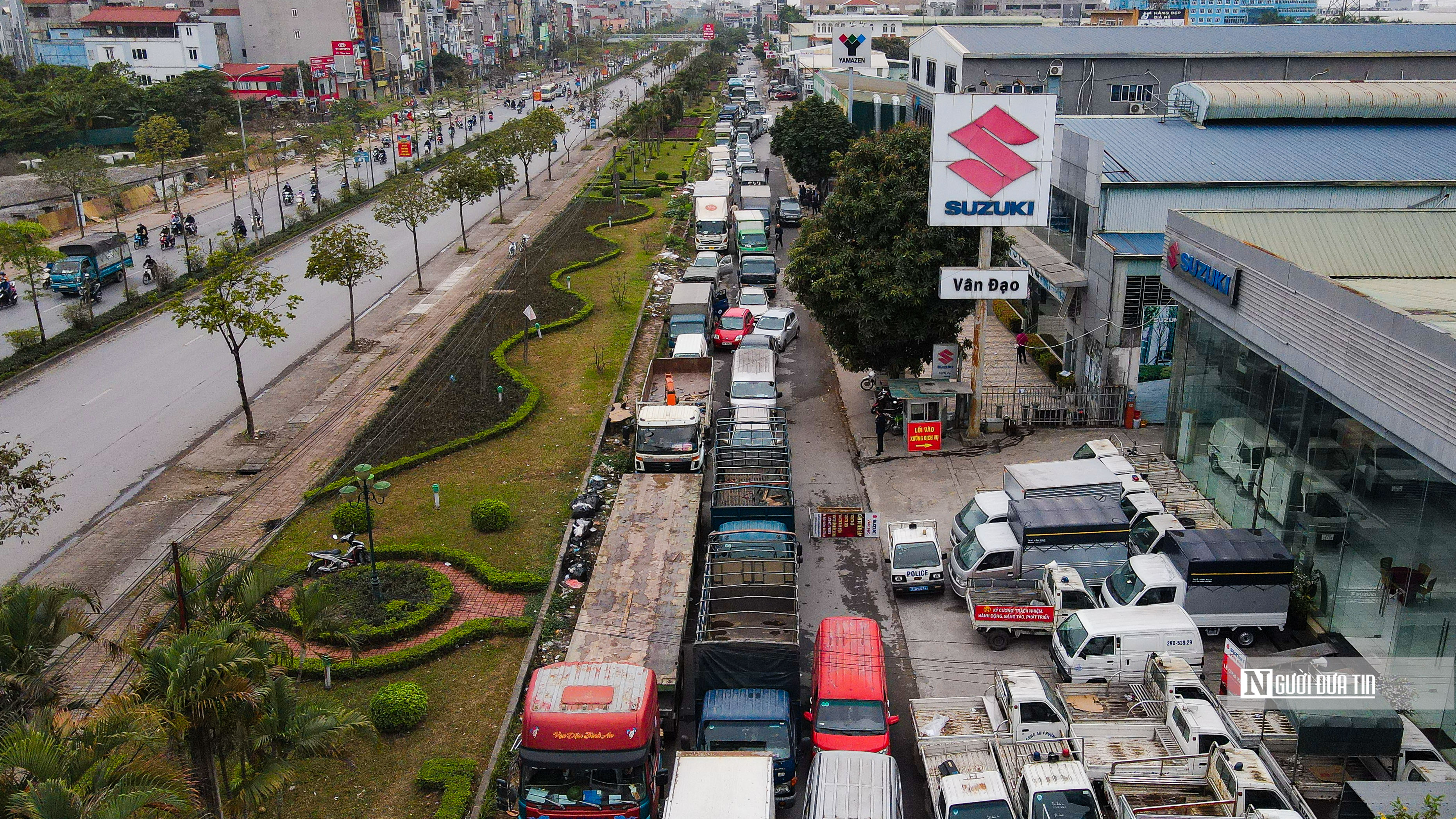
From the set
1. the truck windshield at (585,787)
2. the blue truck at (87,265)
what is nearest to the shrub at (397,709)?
the truck windshield at (585,787)

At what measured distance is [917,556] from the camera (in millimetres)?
20844

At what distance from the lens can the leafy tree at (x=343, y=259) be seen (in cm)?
3472

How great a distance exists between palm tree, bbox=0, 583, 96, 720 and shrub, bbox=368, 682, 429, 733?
4541 millimetres

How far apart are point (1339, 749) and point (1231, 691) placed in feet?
6.85

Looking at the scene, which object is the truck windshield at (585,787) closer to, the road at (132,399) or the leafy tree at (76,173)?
the road at (132,399)

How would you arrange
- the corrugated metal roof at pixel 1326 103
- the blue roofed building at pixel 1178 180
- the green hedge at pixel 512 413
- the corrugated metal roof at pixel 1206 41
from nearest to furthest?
the green hedge at pixel 512 413 < the blue roofed building at pixel 1178 180 < the corrugated metal roof at pixel 1326 103 < the corrugated metal roof at pixel 1206 41

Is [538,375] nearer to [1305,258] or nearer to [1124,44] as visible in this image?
[1305,258]

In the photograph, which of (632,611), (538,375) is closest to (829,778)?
(632,611)

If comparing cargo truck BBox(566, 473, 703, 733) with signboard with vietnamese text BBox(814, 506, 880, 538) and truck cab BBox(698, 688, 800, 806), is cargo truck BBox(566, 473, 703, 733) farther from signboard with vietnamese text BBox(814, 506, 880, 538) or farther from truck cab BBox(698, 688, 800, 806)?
signboard with vietnamese text BBox(814, 506, 880, 538)

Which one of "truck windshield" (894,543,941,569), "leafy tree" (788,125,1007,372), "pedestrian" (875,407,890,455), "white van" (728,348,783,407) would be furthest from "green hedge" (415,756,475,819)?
"leafy tree" (788,125,1007,372)

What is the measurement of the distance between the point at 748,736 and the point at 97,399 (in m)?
25.7

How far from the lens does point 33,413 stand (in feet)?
99.7

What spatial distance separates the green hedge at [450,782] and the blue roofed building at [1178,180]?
66.3 feet

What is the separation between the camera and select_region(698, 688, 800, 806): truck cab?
584 inches
